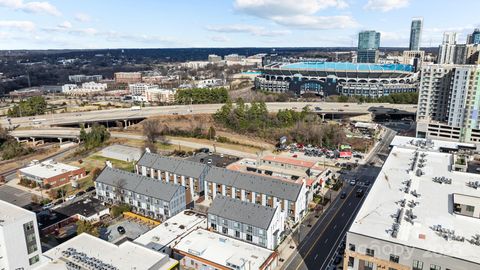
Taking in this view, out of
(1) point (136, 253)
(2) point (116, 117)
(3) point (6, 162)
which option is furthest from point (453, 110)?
(3) point (6, 162)

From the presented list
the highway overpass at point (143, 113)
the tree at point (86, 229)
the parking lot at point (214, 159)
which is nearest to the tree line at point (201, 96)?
the highway overpass at point (143, 113)

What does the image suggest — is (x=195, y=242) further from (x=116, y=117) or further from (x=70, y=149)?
(x=116, y=117)

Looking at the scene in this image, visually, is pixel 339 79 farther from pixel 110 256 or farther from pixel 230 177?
pixel 110 256

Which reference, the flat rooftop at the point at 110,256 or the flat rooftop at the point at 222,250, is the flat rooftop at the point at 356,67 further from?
the flat rooftop at the point at 110,256

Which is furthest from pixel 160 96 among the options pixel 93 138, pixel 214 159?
pixel 214 159

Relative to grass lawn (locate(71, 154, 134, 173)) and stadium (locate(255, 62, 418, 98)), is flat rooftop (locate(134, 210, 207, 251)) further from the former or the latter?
stadium (locate(255, 62, 418, 98))
